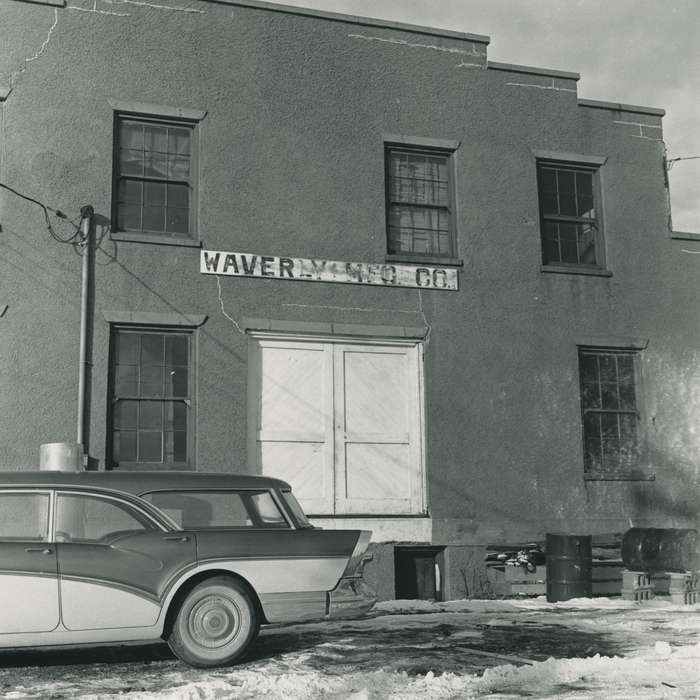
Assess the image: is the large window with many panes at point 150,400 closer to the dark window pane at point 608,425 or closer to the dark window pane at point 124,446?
the dark window pane at point 124,446

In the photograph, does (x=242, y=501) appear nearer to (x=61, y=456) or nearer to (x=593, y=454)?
(x=61, y=456)

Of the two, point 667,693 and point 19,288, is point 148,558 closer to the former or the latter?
point 667,693

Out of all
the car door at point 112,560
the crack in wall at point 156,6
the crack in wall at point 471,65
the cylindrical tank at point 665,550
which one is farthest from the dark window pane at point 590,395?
the car door at point 112,560

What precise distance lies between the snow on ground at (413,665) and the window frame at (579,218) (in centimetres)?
580

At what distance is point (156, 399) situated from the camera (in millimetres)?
12289

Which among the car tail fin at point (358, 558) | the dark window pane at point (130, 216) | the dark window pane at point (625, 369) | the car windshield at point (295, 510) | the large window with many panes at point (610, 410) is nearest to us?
the car tail fin at point (358, 558)

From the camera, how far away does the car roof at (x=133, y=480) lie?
297 inches

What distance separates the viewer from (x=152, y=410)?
12.3 meters

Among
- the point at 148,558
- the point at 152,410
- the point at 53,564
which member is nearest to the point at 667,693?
the point at 148,558

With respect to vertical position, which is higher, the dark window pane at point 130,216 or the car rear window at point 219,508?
the dark window pane at point 130,216

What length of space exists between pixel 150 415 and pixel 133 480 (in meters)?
4.61

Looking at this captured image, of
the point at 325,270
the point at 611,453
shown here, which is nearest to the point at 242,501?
the point at 325,270

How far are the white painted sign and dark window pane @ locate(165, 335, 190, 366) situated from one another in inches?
37.9

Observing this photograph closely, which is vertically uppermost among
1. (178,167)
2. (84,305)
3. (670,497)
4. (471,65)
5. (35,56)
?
(471,65)
